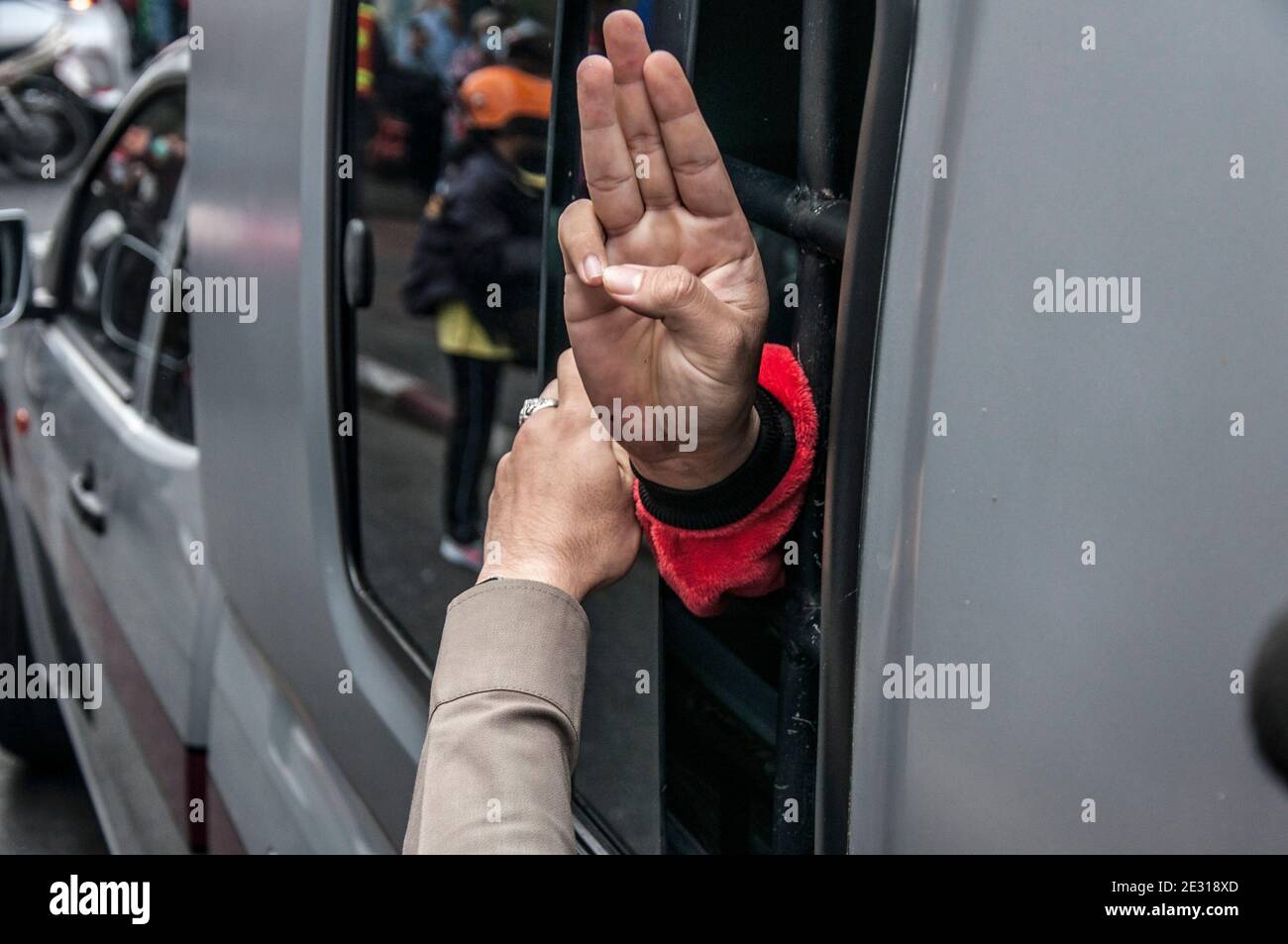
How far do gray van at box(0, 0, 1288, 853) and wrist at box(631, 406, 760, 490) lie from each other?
0.23ft

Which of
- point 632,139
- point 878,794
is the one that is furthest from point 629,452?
Result: point 878,794

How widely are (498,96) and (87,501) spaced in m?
1.65

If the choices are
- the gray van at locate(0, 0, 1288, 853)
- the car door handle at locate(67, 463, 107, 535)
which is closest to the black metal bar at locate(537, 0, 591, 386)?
the gray van at locate(0, 0, 1288, 853)

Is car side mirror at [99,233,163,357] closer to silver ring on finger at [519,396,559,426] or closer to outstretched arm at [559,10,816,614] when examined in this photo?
silver ring on finger at [519,396,559,426]

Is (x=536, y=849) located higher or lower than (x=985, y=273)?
lower

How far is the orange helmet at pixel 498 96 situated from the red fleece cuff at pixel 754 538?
2.40 m

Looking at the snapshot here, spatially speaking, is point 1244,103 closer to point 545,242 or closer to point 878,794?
point 878,794

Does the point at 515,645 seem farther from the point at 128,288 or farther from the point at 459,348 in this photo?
the point at 459,348

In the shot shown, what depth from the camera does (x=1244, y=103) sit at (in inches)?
31.3

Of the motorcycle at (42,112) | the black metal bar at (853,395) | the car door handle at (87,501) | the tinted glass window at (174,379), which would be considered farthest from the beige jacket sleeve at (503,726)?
the motorcycle at (42,112)

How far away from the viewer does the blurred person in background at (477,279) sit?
398 centimetres

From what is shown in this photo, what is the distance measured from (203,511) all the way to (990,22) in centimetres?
164

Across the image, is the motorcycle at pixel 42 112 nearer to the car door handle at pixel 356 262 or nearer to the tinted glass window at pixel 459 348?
the tinted glass window at pixel 459 348

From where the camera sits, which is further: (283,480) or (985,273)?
(283,480)
